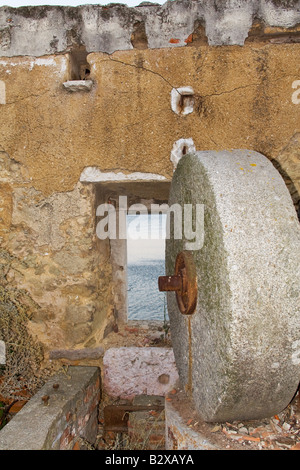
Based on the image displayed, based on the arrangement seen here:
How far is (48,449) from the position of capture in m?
1.85

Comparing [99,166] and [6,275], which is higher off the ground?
[99,166]

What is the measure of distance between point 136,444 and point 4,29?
120 inches

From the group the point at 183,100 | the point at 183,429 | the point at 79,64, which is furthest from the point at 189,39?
the point at 183,429

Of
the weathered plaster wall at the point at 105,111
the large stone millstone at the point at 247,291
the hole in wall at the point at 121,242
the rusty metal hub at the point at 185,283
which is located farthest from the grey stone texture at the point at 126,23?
the rusty metal hub at the point at 185,283

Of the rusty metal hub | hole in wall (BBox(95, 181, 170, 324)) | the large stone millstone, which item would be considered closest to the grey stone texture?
hole in wall (BBox(95, 181, 170, 324))

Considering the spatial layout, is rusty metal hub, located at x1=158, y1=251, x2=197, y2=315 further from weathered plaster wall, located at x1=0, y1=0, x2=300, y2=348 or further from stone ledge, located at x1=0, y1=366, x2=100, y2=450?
weathered plaster wall, located at x1=0, y1=0, x2=300, y2=348

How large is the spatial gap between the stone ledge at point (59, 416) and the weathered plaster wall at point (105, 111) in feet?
1.32

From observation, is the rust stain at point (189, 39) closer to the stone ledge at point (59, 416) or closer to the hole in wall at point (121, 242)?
the hole in wall at point (121, 242)

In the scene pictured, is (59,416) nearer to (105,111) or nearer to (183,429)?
(183,429)

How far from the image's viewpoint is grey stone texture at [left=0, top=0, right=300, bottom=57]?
8.40 ft

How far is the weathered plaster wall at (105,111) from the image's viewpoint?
2.60 m

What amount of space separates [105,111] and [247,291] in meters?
1.94
